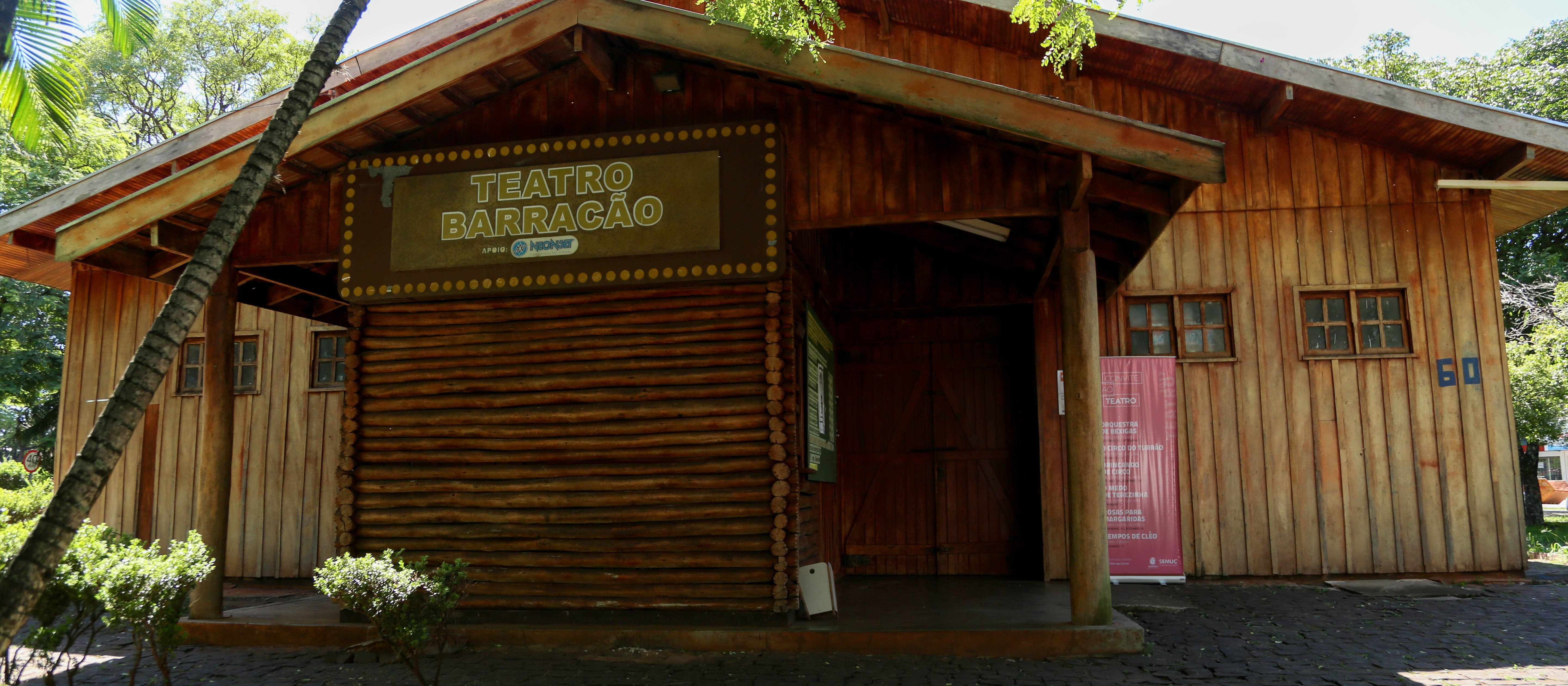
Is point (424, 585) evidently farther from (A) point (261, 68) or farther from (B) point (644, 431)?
(A) point (261, 68)

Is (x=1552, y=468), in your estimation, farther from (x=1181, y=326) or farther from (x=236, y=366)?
(x=236, y=366)

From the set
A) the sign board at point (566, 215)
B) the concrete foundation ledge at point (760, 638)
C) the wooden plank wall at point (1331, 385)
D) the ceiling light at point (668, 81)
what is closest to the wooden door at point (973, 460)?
the wooden plank wall at point (1331, 385)

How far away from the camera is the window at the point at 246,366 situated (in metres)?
11.3

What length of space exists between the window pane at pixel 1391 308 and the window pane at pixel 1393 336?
0.28ft

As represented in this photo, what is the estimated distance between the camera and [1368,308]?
9.62 meters

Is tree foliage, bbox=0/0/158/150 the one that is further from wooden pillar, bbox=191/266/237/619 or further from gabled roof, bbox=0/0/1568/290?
wooden pillar, bbox=191/266/237/619

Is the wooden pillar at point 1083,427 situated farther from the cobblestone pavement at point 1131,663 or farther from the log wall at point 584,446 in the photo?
the log wall at point 584,446

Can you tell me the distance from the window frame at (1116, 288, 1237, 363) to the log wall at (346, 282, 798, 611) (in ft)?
15.3

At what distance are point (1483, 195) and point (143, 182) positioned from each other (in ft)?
47.5

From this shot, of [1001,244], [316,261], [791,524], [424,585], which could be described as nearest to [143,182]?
[316,261]

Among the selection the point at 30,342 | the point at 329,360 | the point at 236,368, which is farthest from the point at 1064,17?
the point at 30,342

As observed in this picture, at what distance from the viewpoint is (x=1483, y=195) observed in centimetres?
940

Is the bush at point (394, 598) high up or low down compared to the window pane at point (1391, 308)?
down

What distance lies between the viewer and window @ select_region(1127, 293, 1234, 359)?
984 cm
